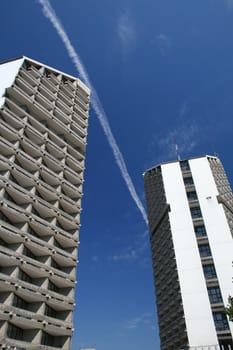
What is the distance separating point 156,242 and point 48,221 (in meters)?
44.5

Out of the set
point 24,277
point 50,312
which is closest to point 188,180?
point 50,312

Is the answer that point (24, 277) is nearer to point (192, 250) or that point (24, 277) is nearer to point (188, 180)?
point (192, 250)

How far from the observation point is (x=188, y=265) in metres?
67.1

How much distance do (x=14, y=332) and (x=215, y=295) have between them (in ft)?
132

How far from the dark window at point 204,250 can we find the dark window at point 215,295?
708 cm

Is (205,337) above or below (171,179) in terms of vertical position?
below

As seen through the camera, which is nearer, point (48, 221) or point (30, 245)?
point (30, 245)

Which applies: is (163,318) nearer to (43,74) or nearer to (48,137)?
(48,137)

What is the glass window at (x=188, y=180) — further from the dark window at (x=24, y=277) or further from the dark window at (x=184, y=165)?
the dark window at (x=24, y=277)

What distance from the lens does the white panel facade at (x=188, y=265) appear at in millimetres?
58688

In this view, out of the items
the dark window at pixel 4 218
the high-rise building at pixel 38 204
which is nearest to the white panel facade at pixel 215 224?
the high-rise building at pixel 38 204

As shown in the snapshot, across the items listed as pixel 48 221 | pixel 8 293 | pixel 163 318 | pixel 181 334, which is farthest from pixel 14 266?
pixel 163 318

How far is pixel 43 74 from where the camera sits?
61594mm

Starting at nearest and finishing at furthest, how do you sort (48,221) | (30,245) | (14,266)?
1. (14,266)
2. (30,245)
3. (48,221)
